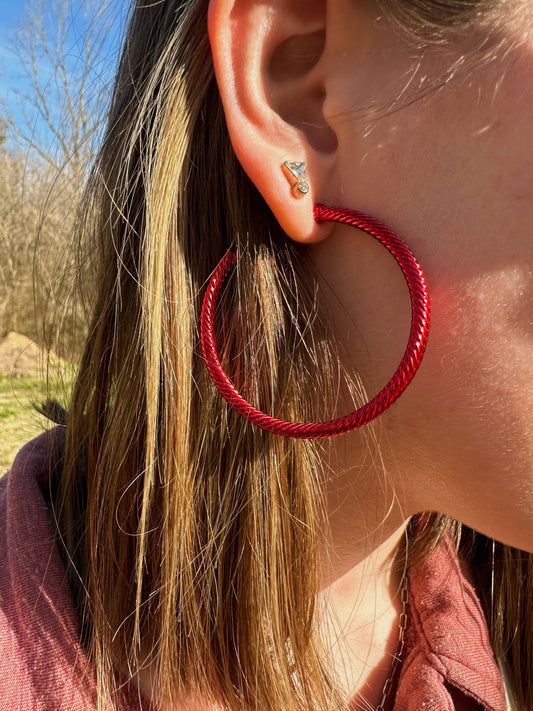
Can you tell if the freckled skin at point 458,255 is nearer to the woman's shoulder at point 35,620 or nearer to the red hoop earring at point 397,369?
the red hoop earring at point 397,369

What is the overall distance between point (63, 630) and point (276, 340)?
0.61 m

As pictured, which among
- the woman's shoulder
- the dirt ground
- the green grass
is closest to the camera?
the woman's shoulder

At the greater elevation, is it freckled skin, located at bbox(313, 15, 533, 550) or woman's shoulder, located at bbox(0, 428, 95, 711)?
freckled skin, located at bbox(313, 15, 533, 550)

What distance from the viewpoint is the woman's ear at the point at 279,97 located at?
907mm

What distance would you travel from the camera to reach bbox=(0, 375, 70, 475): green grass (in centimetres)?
153

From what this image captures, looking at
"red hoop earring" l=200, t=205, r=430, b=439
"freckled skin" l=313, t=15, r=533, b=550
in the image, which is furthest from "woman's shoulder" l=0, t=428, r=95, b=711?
A: "freckled skin" l=313, t=15, r=533, b=550

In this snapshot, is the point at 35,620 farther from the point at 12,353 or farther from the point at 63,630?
the point at 12,353

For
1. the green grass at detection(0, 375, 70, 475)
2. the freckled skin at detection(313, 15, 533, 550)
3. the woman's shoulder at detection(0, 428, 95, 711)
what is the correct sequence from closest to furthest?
the freckled skin at detection(313, 15, 533, 550)
the woman's shoulder at detection(0, 428, 95, 711)
the green grass at detection(0, 375, 70, 475)

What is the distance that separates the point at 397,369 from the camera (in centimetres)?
92

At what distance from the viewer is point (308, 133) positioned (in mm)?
961

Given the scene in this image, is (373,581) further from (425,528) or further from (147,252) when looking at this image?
(147,252)

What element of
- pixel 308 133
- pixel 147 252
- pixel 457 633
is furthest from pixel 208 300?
pixel 457 633

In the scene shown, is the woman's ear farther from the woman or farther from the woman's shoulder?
the woman's shoulder

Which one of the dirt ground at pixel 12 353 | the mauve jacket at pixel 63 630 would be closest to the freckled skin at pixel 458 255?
the mauve jacket at pixel 63 630
